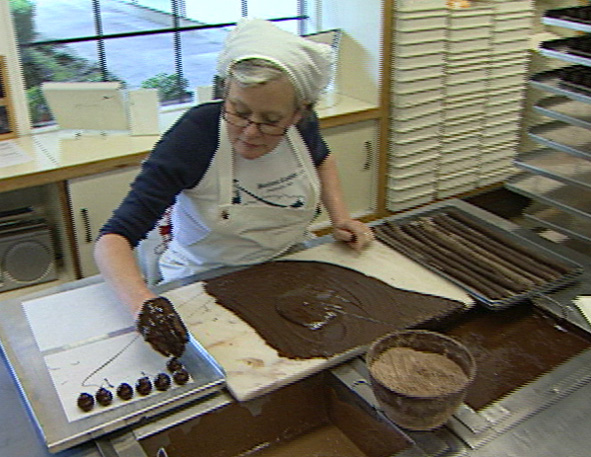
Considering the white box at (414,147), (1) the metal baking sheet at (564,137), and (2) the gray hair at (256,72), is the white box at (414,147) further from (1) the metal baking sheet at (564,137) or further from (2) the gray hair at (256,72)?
(2) the gray hair at (256,72)

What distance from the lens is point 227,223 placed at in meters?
1.73

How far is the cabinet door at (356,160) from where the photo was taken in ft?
11.1

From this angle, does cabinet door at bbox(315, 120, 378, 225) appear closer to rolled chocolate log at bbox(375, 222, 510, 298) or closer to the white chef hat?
rolled chocolate log at bbox(375, 222, 510, 298)

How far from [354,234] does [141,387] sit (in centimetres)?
77

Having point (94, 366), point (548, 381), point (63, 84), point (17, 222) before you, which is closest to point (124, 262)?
point (94, 366)

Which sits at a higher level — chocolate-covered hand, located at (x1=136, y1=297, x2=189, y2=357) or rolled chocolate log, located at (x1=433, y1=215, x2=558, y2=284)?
chocolate-covered hand, located at (x1=136, y1=297, x2=189, y2=357)

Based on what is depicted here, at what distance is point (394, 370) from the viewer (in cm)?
123

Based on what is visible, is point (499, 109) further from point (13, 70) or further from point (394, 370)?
point (394, 370)

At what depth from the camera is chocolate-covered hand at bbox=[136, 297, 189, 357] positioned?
1.27 metres

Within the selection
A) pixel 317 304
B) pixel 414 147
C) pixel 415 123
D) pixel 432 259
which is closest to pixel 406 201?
pixel 414 147

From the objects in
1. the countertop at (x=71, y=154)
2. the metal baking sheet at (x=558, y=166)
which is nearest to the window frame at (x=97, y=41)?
the countertop at (x=71, y=154)

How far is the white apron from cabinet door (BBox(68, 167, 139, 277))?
95cm

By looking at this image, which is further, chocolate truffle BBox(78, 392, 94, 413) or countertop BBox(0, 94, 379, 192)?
countertop BBox(0, 94, 379, 192)

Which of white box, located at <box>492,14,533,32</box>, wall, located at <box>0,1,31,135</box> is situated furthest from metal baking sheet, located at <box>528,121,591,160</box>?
wall, located at <box>0,1,31,135</box>
